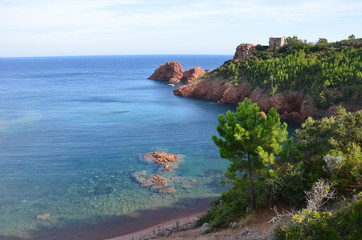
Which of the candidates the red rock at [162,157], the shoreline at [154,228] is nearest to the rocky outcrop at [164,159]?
the red rock at [162,157]

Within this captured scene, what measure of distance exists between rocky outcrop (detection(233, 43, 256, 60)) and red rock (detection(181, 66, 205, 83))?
24.8 metres

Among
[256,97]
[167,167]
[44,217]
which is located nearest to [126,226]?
[44,217]

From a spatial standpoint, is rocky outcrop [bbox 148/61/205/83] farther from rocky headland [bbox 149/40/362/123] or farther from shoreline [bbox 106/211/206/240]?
shoreline [bbox 106/211/206/240]

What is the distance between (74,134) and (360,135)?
146ft

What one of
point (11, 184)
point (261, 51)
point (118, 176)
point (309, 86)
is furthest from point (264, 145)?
point (261, 51)

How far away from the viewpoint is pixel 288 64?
72625 millimetres

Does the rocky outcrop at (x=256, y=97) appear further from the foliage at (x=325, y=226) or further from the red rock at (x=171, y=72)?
the foliage at (x=325, y=226)

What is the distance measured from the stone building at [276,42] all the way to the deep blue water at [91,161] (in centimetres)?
3533

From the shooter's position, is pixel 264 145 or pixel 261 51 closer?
pixel 264 145

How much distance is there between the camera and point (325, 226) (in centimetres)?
1261

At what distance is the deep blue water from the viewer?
95.6 feet

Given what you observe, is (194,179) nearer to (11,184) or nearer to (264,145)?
(264,145)

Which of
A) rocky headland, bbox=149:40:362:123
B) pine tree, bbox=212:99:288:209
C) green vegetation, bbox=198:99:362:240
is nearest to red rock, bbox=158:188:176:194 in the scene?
green vegetation, bbox=198:99:362:240

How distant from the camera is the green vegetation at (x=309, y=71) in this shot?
187 ft
